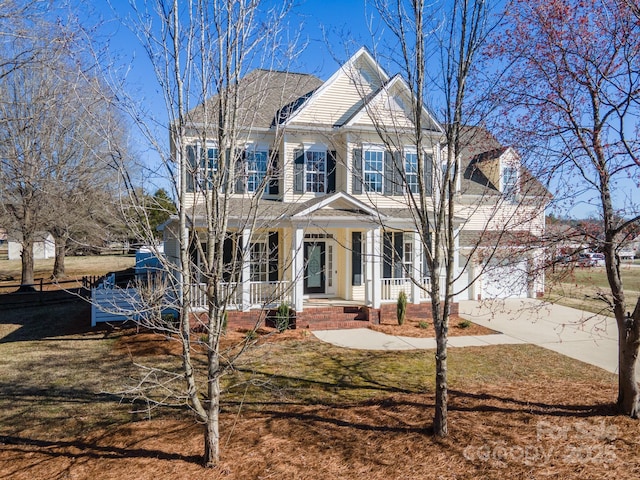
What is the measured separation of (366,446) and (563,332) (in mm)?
9186

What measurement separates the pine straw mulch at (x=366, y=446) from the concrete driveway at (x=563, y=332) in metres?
2.00

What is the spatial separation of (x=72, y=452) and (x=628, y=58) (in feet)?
29.7

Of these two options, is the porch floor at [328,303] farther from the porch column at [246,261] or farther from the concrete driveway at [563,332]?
the concrete driveway at [563,332]

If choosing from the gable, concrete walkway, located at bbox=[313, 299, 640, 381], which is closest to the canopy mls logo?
concrete walkway, located at bbox=[313, 299, 640, 381]

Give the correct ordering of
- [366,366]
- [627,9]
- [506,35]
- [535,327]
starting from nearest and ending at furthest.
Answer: [627,9], [506,35], [366,366], [535,327]

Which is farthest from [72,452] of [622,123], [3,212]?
[3,212]

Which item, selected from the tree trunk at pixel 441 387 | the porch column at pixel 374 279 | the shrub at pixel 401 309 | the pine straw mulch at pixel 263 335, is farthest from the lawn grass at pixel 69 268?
the tree trunk at pixel 441 387

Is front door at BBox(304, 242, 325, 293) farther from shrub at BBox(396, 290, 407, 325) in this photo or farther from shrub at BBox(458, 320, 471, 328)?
shrub at BBox(458, 320, 471, 328)

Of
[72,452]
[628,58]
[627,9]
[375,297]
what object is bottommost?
[72,452]

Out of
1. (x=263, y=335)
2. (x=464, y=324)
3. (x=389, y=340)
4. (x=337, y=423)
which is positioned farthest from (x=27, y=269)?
(x=337, y=423)

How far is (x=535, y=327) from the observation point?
12469 millimetres

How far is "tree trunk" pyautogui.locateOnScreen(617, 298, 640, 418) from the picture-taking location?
5.52 metres

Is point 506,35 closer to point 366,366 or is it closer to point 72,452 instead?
point 366,366

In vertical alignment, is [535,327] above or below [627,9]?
below
